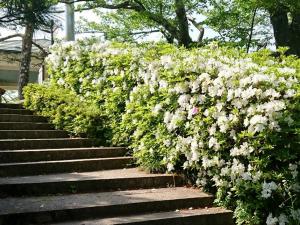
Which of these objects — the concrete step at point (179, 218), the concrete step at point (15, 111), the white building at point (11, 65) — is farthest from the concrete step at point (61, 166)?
the white building at point (11, 65)

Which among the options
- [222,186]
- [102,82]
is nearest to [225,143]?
[222,186]

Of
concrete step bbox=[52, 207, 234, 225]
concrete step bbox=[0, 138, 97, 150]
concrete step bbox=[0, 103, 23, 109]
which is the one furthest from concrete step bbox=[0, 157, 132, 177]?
concrete step bbox=[0, 103, 23, 109]

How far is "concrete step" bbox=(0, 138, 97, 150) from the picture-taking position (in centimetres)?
755

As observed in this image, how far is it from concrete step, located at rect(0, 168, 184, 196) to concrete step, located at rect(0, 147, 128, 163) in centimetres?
68

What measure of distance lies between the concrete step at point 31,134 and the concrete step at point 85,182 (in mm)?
1958

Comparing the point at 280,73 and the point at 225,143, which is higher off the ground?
the point at 280,73

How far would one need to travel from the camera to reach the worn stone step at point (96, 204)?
5.07m

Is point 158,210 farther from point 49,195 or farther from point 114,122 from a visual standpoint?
point 114,122

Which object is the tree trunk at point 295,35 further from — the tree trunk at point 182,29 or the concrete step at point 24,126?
the concrete step at point 24,126

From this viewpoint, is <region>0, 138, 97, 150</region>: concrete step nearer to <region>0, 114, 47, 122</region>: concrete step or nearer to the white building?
<region>0, 114, 47, 122</region>: concrete step

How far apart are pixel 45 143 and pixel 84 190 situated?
2.07 metres

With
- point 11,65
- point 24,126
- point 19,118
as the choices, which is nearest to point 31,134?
point 24,126

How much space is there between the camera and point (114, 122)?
8.34m

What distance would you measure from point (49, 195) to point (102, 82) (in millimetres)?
3573
